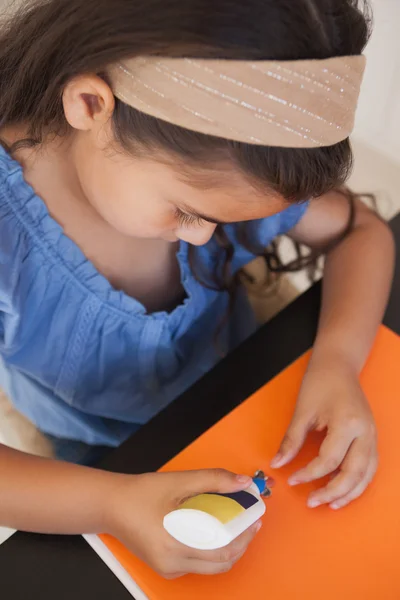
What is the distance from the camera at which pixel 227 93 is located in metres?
0.41

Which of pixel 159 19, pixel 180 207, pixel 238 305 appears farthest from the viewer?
pixel 238 305

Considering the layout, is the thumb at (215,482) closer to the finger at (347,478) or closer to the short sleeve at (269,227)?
the finger at (347,478)

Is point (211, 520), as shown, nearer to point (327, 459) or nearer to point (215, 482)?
point (215, 482)

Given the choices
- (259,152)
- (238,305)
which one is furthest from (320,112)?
(238,305)

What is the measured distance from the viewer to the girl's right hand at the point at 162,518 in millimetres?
464

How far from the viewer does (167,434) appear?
56 centimetres

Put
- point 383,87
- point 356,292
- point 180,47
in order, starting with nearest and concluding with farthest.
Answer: point 180,47 → point 356,292 → point 383,87

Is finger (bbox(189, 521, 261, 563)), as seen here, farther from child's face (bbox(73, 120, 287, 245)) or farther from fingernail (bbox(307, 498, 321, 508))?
child's face (bbox(73, 120, 287, 245))

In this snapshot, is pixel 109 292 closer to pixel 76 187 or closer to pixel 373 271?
pixel 76 187

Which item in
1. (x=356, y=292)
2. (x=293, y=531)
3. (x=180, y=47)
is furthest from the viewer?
(x=356, y=292)

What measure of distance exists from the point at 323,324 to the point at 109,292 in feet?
0.79

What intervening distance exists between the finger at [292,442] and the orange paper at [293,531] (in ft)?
0.03

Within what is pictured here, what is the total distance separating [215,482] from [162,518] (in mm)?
56

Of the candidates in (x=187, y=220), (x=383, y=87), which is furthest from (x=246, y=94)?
(x=383, y=87)
